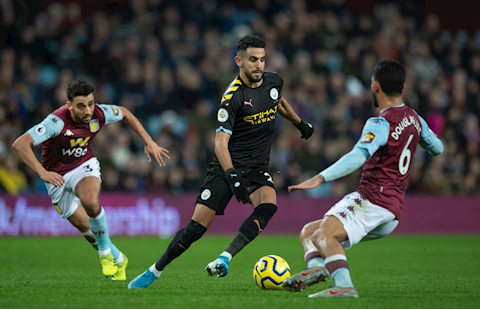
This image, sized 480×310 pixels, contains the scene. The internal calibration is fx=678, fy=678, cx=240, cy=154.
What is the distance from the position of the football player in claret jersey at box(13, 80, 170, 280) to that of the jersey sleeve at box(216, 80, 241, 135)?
3.54 ft

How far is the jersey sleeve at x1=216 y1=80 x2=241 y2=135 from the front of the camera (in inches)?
270

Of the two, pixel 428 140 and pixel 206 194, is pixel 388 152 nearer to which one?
pixel 428 140

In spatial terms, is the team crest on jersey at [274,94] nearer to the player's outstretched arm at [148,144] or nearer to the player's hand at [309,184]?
the player's outstretched arm at [148,144]

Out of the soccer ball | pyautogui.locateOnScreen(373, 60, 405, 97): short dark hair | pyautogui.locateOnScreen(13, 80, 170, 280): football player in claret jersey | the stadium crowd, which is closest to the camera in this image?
pyautogui.locateOnScreen(373, 60, 405, 97): short dark hair

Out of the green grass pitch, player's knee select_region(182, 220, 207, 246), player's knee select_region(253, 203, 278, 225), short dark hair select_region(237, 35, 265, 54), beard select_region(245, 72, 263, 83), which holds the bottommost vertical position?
the green grass pitch

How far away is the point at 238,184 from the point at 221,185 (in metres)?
0.49

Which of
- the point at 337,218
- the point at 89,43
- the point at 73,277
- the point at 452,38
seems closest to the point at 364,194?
the point at 337,218

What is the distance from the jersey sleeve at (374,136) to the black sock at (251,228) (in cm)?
157

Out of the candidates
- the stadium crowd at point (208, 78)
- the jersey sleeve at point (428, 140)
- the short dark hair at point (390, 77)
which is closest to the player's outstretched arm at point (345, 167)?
the short dark hair at point (390, 77)

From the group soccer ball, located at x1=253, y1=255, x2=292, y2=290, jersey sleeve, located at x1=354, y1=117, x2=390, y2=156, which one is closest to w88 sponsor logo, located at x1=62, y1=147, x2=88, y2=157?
soccer ball, located at x1=253, y1=255, x2=292, y2=290

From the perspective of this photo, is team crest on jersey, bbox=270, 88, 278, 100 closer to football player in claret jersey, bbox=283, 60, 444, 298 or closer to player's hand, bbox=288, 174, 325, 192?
football player in claret jersey, bbox=283, 60, 444, 298

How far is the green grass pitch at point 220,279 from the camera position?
18.0 feet

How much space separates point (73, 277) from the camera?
804 centimetres

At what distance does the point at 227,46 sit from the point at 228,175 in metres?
12.3
